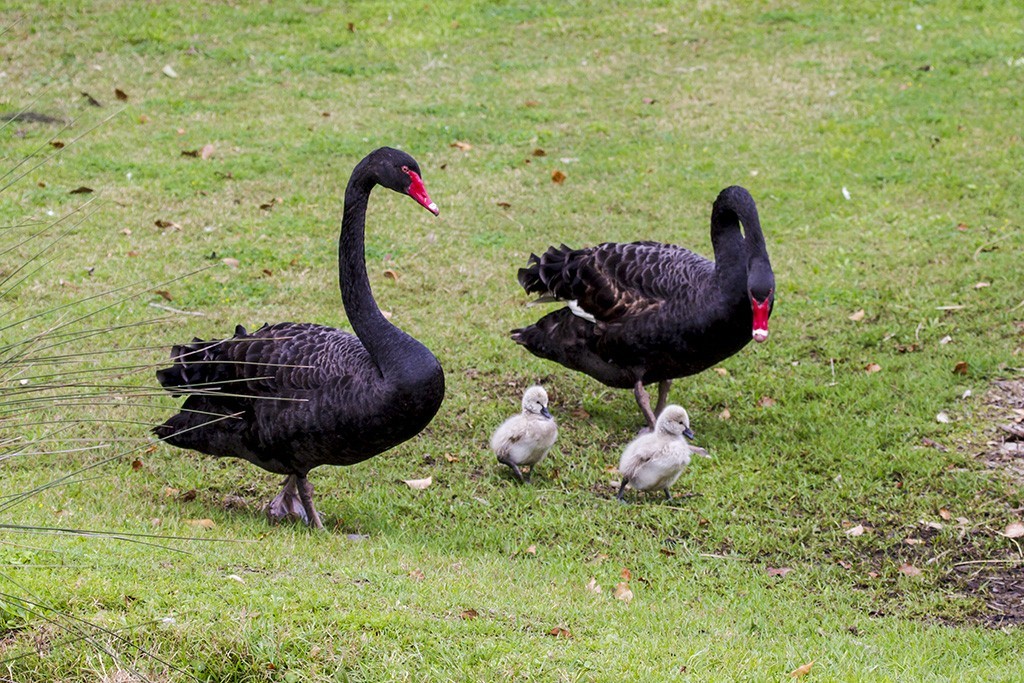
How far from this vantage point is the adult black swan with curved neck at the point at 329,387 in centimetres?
484

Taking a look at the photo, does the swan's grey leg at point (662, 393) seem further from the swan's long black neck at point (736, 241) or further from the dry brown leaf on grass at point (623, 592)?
the dry brown leaf on grass at point (623, 592)

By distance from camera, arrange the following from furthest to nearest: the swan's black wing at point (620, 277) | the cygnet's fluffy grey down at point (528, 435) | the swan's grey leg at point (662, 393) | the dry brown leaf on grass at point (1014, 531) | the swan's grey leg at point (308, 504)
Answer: the swan's grey leg at point (662, 393) < the swan's black wing at point (620, 277) < the cygnet's fluffy grey down at point (528, 435) < the dry brown leaf on grass at point (1014, 531) < the swan's grey leg at point (308, 504)

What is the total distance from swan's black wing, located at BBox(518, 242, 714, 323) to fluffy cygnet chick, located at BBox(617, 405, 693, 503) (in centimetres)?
83

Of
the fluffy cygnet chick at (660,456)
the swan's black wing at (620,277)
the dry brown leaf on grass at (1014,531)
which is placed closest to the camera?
the dry brown leaf on grass at (1014,531)

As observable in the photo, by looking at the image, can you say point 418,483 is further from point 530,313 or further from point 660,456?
point 530,313

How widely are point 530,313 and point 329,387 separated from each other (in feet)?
10.1

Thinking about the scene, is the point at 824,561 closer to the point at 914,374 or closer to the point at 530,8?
the point at 914,374

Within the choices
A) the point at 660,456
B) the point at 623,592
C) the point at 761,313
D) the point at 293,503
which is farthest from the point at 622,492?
the point at 293,503

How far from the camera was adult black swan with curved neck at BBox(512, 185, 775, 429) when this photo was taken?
5.98m

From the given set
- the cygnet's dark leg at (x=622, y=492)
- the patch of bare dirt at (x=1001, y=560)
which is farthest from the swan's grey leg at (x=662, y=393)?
the patch of bare dirt at (x=1001, y=560)

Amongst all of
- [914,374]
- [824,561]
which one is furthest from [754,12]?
[824,561]

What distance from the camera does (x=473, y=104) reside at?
11844mm

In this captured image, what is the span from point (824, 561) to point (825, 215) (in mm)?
4742

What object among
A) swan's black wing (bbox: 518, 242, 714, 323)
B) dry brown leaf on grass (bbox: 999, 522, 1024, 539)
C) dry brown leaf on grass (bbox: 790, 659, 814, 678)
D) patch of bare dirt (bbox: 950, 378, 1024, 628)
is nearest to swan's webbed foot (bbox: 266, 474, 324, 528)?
swan's black wing (bbox: 518, 242, 714, 323)
